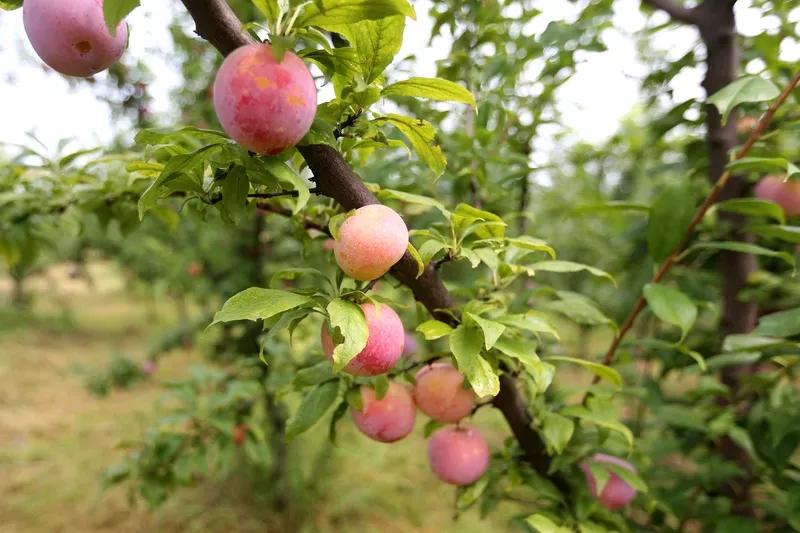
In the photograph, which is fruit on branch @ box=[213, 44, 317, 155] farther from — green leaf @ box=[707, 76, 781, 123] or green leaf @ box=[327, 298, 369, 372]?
green leaf @ box=[707, 76, 781, 123]

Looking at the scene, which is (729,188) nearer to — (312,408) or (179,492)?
(312,408)

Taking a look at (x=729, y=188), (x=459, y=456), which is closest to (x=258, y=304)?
(x=459, y=456)

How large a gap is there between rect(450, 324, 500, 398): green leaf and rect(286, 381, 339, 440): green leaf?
18cm

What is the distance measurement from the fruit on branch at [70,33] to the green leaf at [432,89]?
0.23 m

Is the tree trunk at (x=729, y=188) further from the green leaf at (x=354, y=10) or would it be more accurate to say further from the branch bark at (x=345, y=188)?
the green leaf at (x=354, y=10)

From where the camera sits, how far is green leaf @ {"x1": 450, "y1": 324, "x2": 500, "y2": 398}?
0.45 metres

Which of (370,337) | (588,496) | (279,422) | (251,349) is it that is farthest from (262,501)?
(370,337)

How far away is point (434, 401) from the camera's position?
0.58m

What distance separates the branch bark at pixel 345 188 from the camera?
0.38 meters

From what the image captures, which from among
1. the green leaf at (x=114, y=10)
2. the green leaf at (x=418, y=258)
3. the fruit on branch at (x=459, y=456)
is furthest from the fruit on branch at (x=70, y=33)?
the fruit on branch at (x=459, y=456)

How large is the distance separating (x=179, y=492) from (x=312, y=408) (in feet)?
7.45

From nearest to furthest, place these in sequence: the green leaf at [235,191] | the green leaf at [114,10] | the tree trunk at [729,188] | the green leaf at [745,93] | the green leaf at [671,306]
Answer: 1. the green leaf at [114,10]
2. the green leaf at [235,191]
3. the green leaf at [745,93]
4. the green leaf at [671,306]
5. the tree trunk at [729,188]

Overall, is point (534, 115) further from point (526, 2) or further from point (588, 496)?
point (588, 496)

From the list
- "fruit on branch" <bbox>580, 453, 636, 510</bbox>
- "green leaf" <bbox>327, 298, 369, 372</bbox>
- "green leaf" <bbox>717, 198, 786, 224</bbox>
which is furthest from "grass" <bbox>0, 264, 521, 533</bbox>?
"green leaf" <bbox>327, 298, 369, 372</bbox>
